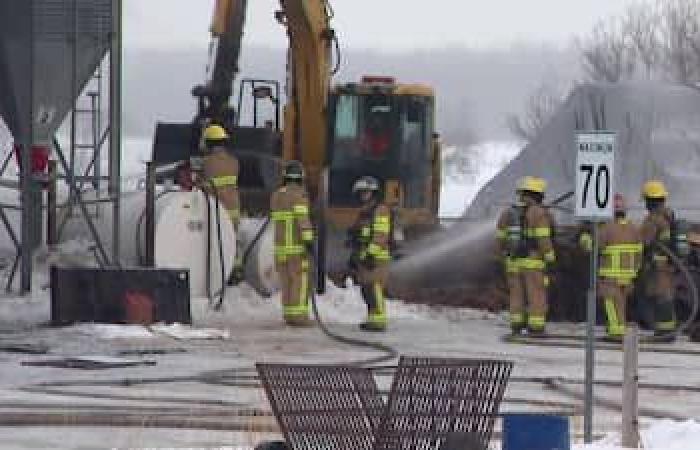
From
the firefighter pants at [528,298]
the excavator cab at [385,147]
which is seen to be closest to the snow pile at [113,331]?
the firefighter pants at [528,298]

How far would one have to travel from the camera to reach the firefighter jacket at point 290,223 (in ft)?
77.0

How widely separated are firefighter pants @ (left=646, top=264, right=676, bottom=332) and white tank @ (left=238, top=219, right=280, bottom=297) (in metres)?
5.09

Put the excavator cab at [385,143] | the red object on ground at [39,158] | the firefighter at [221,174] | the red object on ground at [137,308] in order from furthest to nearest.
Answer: the excavator cab at [385,143], the firefighter at [221,174], the red object on ground at [39,158], the red object on ground at [137,308]

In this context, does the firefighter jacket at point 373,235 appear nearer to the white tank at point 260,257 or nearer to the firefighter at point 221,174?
the white tank at point 260,257

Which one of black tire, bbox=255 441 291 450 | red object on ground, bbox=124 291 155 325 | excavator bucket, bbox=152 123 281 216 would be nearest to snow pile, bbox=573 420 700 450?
black tire, bbox=255 441 291 450

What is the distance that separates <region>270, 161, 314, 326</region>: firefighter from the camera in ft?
76.9

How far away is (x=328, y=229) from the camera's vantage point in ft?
→ 97.8

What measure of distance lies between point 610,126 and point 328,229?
506cm

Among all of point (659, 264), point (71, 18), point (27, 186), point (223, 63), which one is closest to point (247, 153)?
point (223, 63)

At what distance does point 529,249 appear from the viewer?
76.2 ft

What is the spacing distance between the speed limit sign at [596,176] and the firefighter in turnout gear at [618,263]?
33.5ft

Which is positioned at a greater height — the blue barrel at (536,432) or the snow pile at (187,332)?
the blue barrel at (536,432)

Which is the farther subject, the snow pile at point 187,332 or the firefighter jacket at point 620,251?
the firefighter jacket at point 620,251

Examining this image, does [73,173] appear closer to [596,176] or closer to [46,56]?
[46,56]
